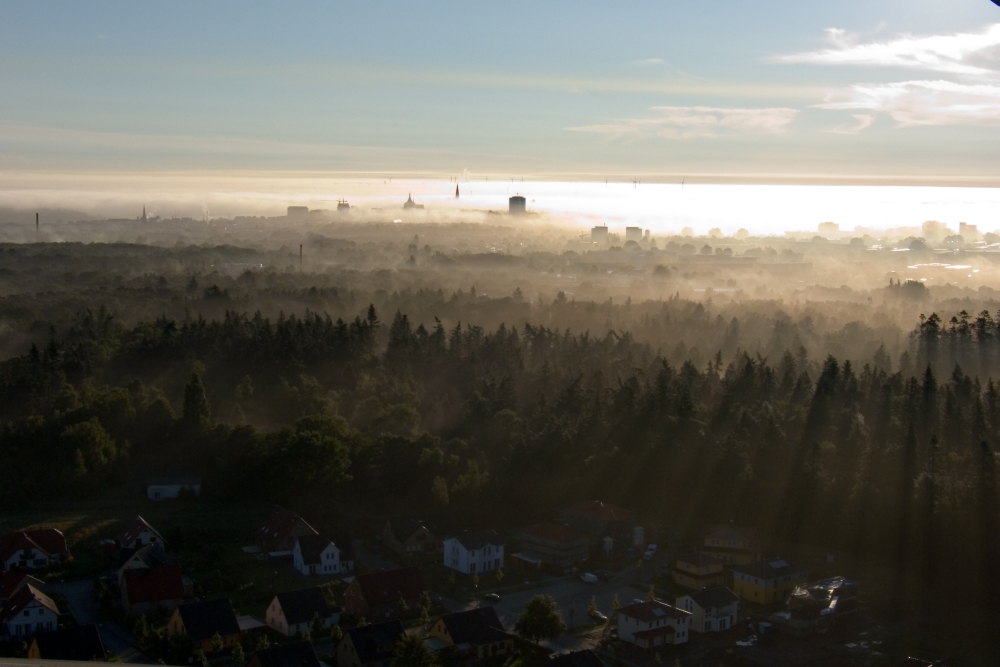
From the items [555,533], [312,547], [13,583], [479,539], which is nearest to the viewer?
[13,583]

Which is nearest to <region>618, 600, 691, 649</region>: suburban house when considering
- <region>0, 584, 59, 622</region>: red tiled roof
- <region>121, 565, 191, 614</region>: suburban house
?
<region>121, 565, 191, 614</region>: suburban house

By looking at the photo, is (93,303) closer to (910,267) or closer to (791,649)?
(791,649)

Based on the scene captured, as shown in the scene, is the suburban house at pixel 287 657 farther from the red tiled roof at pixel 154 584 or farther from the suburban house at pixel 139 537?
the suburban house at pixel 139 537

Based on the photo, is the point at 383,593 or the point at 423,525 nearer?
the point at 383,593

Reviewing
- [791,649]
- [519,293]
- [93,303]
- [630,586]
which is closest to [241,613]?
[630,586]

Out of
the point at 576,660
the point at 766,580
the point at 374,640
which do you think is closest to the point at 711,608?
the point at 766,580

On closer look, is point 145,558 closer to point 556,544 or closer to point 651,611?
point 556,544

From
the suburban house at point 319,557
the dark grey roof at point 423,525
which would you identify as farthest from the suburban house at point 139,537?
the dark grey roof at point 423,525
